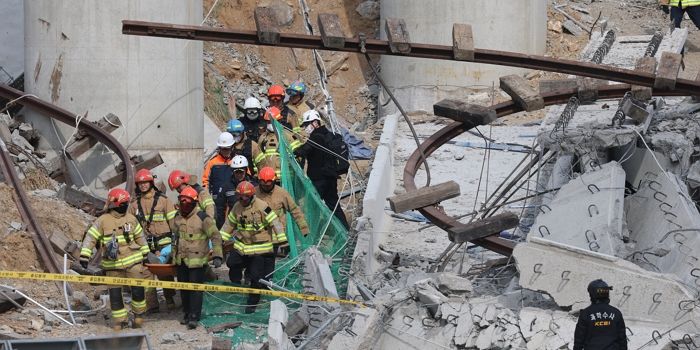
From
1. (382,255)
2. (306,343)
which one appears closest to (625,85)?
(382,255)

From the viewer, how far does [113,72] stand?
18828 millimetres

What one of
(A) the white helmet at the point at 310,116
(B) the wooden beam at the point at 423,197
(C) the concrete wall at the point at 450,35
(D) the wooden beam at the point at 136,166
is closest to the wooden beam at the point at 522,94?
(B) the wooden beam at the point at 423,197

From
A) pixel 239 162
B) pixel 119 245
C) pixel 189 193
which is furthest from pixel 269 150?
pixel 119 245

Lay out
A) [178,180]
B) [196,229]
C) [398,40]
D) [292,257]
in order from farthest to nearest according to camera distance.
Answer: [178,180]
[292,257]
[196,229]
[398,40]

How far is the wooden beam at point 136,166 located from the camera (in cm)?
1833

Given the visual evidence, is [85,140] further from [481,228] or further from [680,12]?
[680,12]

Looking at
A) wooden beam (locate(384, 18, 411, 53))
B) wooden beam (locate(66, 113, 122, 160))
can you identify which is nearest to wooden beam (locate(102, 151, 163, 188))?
wooden beam (locate(66, 113, 122, 160))

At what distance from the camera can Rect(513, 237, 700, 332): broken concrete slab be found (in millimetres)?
11289

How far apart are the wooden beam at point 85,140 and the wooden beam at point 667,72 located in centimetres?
808

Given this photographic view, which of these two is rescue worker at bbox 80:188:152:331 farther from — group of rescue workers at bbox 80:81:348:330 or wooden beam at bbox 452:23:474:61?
wooden beam at bbox 452:23:474:61

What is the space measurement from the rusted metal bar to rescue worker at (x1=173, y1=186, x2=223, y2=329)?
5.11 feet

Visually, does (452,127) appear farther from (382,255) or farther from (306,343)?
(306,343)

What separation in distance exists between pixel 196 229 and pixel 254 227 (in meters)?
0.58

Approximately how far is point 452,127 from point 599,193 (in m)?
Answer: 1.94
